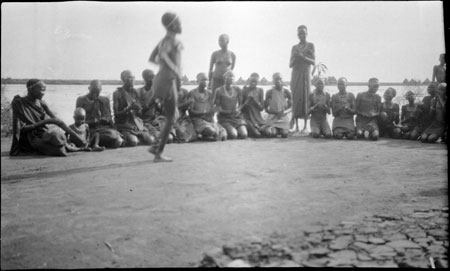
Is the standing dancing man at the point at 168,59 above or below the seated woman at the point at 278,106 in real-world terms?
above

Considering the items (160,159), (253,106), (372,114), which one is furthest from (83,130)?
(372,114)

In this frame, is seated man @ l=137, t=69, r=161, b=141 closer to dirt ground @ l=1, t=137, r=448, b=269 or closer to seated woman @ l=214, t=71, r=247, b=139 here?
seated woman @ l=214, t=71, r=247, b=139

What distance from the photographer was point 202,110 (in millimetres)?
6363

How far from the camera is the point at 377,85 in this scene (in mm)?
6652

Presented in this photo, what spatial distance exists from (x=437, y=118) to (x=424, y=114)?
285mm

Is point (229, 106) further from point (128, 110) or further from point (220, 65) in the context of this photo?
point (128, 110)

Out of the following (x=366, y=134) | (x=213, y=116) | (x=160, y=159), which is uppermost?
(x=213, y=116)

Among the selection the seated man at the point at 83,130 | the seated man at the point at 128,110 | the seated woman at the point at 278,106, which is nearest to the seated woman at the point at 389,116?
the seated woman at the point at 278,106

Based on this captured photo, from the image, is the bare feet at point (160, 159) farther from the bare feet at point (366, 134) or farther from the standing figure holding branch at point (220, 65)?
the bare feet at point (366, 134)

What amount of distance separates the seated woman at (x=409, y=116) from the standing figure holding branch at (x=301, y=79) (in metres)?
1.62

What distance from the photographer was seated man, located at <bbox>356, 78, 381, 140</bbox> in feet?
21.3

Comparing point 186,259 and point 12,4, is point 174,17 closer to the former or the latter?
point 12,4

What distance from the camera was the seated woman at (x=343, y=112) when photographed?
21.4 feet

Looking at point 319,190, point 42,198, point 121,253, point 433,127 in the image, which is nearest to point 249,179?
point 319,190
